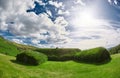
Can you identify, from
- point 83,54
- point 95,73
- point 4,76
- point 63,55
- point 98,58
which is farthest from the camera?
point 63,55

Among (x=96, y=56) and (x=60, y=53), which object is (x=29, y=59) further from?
(x=60, y=53)

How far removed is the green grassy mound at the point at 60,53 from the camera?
278 feet

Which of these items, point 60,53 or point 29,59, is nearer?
point 29,59

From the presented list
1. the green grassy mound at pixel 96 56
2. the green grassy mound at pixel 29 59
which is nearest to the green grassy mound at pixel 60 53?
the green grassy mound at pixel 96 56

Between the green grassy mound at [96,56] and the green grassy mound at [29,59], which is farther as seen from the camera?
the green grassy mound at [29,59]

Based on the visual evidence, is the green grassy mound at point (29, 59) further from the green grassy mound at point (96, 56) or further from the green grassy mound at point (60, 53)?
the green grassy mound at point (60, 53)

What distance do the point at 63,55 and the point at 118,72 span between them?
42906mm

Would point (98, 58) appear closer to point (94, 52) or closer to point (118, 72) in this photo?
point (94, 52)

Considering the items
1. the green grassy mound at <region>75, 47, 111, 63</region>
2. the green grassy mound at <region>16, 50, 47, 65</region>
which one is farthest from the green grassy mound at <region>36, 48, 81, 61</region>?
the green grassy mound at <region>16, 50, 47, 65</region>

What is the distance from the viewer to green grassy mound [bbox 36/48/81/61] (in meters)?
84.7

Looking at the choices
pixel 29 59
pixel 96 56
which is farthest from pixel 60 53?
pixel 96 56

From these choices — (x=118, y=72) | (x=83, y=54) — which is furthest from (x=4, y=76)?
(x=83, y=54)

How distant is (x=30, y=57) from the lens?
223ft

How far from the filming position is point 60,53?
291 ft
